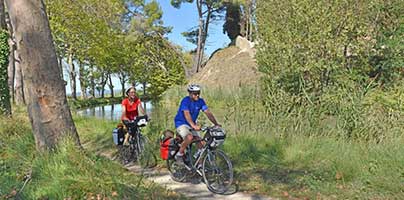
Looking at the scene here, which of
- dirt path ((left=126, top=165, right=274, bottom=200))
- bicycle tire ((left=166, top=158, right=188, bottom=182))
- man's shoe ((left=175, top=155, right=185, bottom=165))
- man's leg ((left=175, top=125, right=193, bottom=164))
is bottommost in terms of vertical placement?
Answer: dirt path ((left=126, top=165, right=274, bottom=200))

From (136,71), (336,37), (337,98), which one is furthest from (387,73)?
(136,71)

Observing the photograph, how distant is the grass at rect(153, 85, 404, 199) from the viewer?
6027 mm

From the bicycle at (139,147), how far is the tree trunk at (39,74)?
6.79ft

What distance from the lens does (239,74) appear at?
2623 centimetres

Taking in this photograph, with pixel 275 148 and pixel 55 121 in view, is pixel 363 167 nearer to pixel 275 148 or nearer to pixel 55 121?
pixel 275 148

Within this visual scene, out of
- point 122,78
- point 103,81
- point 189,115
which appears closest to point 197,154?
point 189,115

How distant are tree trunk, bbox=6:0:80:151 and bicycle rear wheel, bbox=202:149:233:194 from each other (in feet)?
7.64

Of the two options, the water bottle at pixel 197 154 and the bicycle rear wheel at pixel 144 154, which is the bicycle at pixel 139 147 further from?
the water bottle at pixel 197 154

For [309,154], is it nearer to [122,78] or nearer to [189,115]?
[189,115]

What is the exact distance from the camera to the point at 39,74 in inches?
248

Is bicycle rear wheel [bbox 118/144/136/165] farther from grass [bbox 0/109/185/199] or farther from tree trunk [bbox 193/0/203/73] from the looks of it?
tree trunk [bbox 193/0/203/73]

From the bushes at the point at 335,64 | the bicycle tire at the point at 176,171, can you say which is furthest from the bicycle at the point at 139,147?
the bushes at the point at 335,64

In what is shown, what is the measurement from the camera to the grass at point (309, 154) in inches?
237

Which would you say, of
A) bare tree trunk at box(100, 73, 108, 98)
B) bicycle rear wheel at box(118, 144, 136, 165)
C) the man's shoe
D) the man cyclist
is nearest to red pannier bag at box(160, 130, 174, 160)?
the man's shoe
